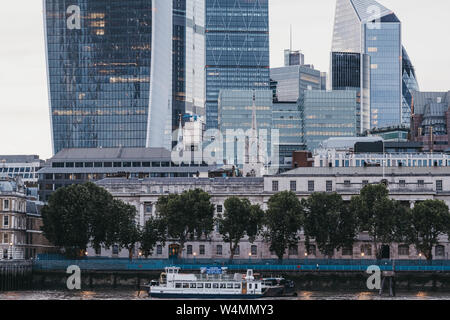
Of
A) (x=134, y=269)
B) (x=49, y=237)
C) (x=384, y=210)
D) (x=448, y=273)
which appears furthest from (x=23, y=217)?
(x=448, y=273)

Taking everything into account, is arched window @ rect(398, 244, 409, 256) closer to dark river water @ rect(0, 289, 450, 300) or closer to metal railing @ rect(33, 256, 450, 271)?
metal railing @ rect(33, 256, 450, 271)

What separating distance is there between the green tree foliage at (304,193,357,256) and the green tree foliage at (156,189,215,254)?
1652 centimetres

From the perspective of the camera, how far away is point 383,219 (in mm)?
130750

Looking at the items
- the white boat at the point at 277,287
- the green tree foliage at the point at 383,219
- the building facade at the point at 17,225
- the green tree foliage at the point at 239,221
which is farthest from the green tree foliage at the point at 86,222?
the green tree foliage at the point at 383,219

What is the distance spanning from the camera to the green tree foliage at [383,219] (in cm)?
13050

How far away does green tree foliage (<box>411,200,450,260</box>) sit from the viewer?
129250 millimetres

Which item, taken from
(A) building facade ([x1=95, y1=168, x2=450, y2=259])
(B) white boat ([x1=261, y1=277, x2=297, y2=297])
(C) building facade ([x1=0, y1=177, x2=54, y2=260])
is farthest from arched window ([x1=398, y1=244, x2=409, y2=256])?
(C) building facade ([x1=0, y1=177, x2=54, y2=260])

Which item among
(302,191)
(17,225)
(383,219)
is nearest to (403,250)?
(383,219)

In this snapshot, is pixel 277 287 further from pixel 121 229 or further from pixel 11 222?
pixel 11 222

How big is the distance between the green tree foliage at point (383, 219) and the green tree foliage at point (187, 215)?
Answer: 23646mm

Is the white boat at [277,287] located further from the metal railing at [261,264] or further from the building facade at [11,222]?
the building facade at [11,222]
